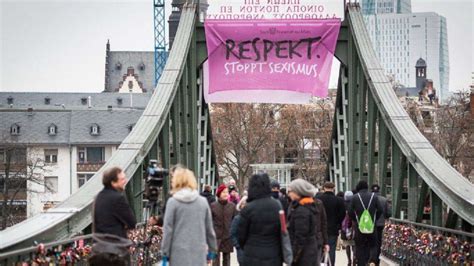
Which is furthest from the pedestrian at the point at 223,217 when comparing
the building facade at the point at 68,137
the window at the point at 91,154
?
the window at the point at 91,154

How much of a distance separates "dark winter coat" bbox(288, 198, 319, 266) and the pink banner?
515 inches

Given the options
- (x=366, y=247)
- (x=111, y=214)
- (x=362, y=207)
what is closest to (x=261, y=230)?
(x=111, y=214)

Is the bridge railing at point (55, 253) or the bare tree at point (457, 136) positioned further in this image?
the bare tree at point (457, 136)

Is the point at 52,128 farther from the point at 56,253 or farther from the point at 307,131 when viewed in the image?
the point at 56,253

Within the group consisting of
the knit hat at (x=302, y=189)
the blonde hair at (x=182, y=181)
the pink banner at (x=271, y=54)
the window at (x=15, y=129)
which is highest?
the pink banner at (x=271, y=54)

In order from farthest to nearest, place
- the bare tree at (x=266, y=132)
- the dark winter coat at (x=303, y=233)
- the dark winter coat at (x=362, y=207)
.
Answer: the bare tree at (x=266, y=132)
the dark winter coat at (x=362, y=207)
the dark winter coat at (x=303, y=233)

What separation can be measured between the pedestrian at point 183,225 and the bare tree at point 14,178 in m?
45.7

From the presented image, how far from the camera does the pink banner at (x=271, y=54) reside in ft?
88.1

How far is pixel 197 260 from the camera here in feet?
39.5

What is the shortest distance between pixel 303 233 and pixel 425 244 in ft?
16.8

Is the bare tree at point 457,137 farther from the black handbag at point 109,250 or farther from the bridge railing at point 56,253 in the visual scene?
the black handbag at point 109,250

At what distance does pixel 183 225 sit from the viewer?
12.0 metres

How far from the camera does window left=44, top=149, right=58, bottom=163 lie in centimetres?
Answer: 9869

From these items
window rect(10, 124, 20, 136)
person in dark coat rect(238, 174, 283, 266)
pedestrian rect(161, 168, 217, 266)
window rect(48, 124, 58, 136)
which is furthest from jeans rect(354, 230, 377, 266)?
window rect(48, 124, 58, 136)
